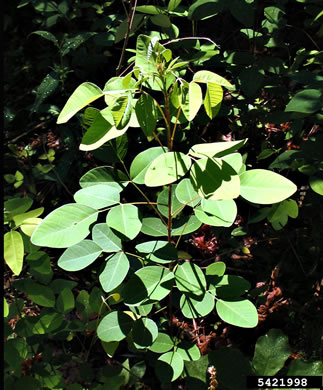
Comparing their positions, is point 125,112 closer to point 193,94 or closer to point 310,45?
point 193,94

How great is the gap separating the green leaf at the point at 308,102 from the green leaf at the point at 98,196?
1.71ft

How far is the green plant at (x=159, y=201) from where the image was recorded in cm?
107

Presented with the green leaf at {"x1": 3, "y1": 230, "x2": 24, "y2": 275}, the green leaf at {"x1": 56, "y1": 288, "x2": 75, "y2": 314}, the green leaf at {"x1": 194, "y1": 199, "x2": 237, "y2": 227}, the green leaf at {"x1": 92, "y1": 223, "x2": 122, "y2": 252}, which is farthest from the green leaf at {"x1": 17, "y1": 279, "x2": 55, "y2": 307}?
the green leaf at {"x1": 194, "y1": 199, "x2": 237, "y2": 227}

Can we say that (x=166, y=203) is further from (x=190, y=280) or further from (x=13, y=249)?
(x=13, y=249)

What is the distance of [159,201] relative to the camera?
1.39 m

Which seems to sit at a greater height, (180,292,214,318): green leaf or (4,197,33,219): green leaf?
(4,197,33,219): green leaf

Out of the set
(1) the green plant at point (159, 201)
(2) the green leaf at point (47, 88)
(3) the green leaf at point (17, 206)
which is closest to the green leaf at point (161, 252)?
(1) the green plant at point (159, 201)

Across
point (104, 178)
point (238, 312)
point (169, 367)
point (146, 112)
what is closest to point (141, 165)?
point (104, 178)

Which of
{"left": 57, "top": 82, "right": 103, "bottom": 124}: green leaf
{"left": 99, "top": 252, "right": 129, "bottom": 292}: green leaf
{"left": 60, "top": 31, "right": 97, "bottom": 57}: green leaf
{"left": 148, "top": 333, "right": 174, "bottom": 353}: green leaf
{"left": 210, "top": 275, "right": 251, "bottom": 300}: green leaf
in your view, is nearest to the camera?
{"left": 57, "top": 82, "right": 103, "bottom": 124}: green leaf

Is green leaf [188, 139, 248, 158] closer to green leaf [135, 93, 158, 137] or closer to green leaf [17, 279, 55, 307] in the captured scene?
green leaf [135, 93, 158, 137]

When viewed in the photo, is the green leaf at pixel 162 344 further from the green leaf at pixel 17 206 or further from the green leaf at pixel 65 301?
the green leaf at pixel 17 206

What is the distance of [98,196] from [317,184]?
1.98 ft

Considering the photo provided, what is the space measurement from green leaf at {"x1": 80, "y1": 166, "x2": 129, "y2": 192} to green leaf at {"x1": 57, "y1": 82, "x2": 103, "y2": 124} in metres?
0.26

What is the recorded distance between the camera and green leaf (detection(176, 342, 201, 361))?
1397mm
